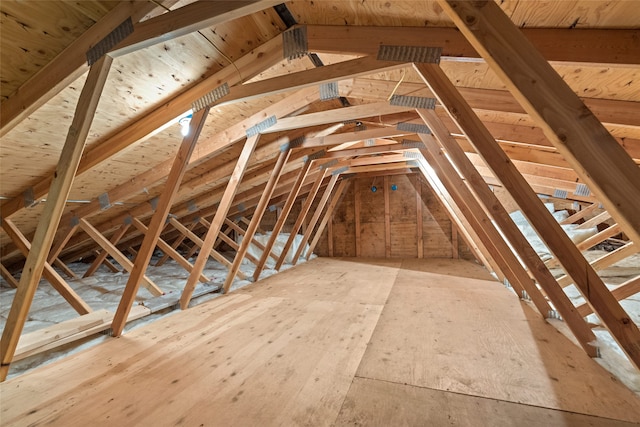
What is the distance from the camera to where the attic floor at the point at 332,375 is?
1.35m

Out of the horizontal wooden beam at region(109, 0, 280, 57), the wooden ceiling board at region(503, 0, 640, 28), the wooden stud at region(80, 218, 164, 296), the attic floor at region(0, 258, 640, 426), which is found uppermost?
the horizontal wooden beam at region(109, 0, 280, 57)

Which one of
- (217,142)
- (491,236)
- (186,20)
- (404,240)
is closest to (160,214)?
(217,142)

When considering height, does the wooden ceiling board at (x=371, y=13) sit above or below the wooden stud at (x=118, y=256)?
above

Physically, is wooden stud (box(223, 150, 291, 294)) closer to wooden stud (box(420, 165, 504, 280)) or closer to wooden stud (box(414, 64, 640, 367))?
wooden stud (box(420, 165, 504, 280))

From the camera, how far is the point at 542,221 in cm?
151

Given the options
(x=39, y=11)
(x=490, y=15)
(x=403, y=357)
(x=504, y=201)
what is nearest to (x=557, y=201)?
(x=504, y=201)

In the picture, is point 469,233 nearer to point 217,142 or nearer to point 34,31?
point 217,142

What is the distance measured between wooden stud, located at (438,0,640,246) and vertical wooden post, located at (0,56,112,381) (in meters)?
1.67

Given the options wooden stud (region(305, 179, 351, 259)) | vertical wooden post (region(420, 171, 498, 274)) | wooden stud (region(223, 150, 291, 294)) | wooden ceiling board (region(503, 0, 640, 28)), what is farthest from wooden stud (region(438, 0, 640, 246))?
wooden stud (region(305, 179, 351, 259))

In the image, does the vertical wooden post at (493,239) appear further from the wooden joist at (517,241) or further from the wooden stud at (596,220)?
the wooden stud at (596,220)

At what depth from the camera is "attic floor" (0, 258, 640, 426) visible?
1354mm

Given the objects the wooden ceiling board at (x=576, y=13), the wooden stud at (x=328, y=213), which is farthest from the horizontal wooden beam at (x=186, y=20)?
the wooden stud at (x=328, y=213)

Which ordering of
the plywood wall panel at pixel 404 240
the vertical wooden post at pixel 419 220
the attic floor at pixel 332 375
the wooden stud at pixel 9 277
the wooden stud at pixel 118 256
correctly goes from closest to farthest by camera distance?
the attic floor at pixel 332 375
the wooden stud at pixel 118 256
the wooden stud at pixel 9 277
the vertical wooden post at pixel 419 220
the plywood wall panel at pixel 404 240

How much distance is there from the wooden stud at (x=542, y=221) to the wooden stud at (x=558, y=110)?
0.77 m
